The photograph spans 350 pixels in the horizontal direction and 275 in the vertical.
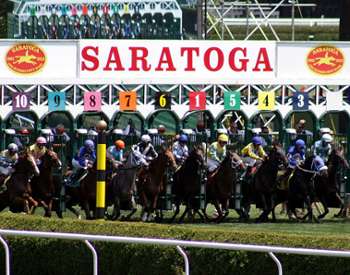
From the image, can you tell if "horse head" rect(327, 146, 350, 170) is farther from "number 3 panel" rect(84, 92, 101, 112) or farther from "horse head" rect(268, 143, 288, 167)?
"number 3 panel" rect(84, 92, 101, 112)

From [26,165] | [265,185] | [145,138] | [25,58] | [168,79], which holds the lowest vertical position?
[265,185]

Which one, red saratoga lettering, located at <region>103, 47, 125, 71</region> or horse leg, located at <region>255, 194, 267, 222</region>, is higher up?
red saratoga lettering, located at <region>103, 47, 125, 71</region>

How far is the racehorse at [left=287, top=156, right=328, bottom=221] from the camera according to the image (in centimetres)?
1906

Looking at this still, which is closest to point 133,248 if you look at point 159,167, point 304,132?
point 159,167

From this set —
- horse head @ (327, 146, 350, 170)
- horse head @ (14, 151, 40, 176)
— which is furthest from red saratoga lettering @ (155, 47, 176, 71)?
horse head @ (14, 151, 40, 176)

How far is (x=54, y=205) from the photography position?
18984 millimetres

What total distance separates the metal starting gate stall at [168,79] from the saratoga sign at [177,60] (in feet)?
0.05

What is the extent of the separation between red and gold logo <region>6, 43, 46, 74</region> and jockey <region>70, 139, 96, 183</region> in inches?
117

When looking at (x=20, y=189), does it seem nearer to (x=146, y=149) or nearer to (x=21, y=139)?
(x=21, y=139)

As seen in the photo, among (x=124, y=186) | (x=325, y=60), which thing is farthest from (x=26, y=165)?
(x=325, y=60)

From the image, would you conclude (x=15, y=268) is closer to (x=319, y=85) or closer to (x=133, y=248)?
(x=133, y=248)

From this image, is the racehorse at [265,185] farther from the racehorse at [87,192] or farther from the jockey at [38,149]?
the jockey at [38,149]

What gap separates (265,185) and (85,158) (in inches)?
105

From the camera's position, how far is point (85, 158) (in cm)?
1855
